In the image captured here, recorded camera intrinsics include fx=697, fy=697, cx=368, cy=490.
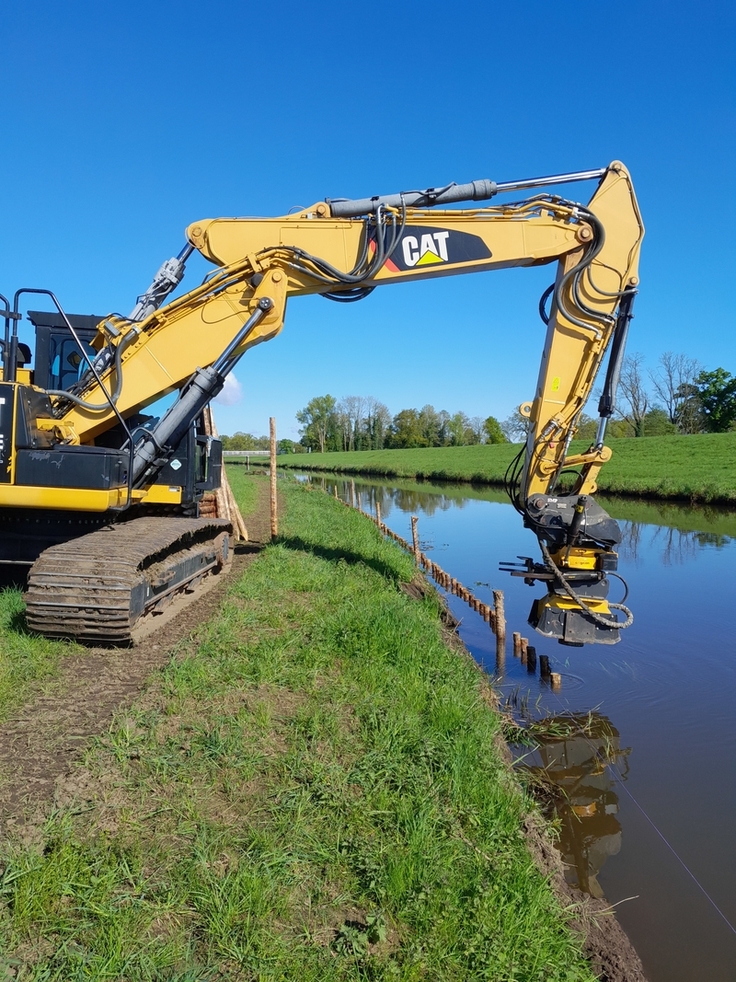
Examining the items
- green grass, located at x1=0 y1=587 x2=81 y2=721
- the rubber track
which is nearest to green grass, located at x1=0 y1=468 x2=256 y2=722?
green grass, located at x1=0 y1=587 x2=81 y2=721

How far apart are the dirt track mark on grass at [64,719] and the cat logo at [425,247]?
4.50 meters

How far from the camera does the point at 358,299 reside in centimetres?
784

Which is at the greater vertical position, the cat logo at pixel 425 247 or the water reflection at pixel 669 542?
the cat logo at pixel 425 247

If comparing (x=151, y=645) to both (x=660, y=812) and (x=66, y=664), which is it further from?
(x=660, y=812)

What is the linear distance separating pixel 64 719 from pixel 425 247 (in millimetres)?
5612

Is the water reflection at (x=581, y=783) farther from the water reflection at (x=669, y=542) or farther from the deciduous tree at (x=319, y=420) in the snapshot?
the deciduous tree at (x=319, y=420)

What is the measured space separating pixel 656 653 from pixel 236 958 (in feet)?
23.3

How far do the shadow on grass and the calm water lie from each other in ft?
3.96

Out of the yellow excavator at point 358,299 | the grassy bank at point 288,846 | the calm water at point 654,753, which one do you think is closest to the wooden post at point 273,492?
the calm water at point 654,753

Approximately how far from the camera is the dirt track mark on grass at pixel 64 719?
356 cm

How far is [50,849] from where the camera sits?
10.4 ft

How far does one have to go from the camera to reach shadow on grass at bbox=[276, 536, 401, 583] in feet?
34.9

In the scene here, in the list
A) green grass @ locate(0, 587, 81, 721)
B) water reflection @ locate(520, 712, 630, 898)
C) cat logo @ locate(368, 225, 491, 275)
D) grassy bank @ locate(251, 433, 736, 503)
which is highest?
cat logo @ locate(368, 225, 491, 275)

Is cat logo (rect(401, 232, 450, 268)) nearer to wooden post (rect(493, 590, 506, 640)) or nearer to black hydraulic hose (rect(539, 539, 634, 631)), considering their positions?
black hydraulic hose (rect(539, 539, 634, 631))
